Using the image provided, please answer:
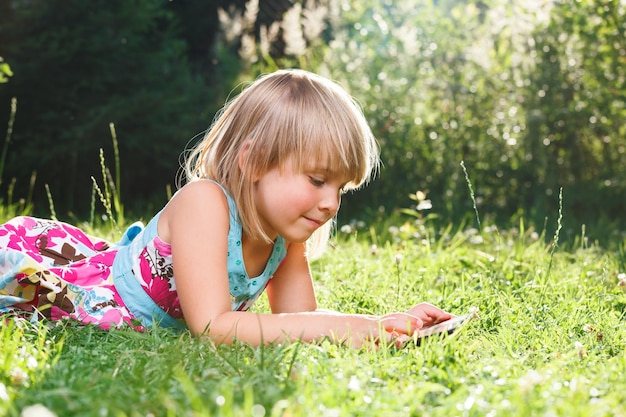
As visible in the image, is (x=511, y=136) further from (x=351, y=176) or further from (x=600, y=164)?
(x=351, y=176)

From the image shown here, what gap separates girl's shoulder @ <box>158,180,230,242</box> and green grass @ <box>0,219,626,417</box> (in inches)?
13.6

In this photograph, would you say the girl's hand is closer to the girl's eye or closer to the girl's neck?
the girl's eye

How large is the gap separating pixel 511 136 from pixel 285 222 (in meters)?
4.11

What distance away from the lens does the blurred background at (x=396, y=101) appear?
5570 millimetres

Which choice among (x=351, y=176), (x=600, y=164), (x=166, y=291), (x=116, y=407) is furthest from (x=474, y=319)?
(x=600, y=164)

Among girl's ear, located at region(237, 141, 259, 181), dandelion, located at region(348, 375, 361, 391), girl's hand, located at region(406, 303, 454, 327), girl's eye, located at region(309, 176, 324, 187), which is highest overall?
girl's ear, located at region(237, 141, 259, 181)

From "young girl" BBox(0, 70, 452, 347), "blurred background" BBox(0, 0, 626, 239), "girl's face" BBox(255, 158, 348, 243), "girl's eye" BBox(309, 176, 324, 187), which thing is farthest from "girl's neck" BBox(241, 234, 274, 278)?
"blurred background" BBox(0, 0, 626, 239)

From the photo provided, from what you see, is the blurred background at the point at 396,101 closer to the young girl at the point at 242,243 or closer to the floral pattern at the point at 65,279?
the floral pattern at the point at 65,279

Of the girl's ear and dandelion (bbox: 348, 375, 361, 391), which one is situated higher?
the girl's ear

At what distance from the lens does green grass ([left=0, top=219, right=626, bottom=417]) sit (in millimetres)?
1597

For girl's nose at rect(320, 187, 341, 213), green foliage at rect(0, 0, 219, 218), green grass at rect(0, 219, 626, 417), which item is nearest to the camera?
green grass at rect(0, 219, 626, 417)

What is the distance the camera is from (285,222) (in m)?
2.36

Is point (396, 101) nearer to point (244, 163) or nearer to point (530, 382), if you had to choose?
point (244, 163)

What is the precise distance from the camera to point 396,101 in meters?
6.01
